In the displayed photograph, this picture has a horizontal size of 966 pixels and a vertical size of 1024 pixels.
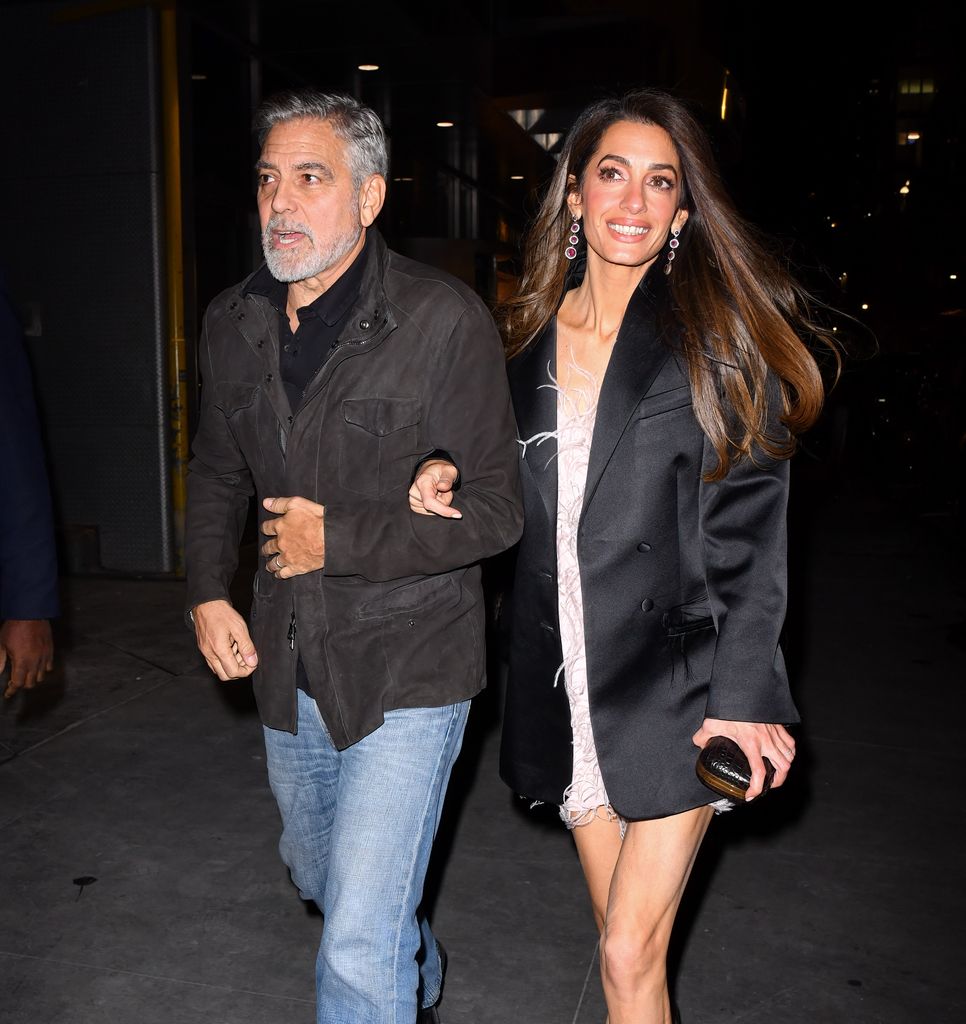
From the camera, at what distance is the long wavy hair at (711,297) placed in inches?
95.4

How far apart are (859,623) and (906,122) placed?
84.6 meters

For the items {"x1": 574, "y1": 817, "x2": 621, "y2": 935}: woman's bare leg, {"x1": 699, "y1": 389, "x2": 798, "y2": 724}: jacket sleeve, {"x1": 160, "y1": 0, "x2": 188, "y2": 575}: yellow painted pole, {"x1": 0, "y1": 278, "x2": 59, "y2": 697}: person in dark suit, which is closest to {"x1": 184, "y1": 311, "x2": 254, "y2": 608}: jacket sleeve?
{"x1": 0, "y1": 278, "x2": 59, "y2": 697}: person in dark suit

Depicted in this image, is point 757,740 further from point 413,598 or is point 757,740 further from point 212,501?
point 212,501

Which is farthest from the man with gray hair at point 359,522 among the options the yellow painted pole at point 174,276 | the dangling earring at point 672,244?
the yellow painted pole at point 174,276

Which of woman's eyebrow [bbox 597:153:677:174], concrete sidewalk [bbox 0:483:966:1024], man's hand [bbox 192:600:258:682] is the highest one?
woman's eyebrow [bbox 597:153:677:174]

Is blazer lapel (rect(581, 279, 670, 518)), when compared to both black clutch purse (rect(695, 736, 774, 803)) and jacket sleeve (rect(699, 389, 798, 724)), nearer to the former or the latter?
jacket sleeve (rect(699, 389, 798, 724))

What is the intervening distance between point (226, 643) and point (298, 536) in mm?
401

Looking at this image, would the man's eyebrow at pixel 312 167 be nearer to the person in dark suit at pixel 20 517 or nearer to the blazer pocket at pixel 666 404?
the person in dark suit at pixel 20 517

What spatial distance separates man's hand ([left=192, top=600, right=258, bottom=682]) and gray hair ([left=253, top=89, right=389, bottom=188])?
101 cm

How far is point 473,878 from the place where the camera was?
13.4ft

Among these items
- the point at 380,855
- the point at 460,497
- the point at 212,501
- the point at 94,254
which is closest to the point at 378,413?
the point at 460,497

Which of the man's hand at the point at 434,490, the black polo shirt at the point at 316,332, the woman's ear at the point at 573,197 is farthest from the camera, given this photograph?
the woman's ear at the point at 573,197

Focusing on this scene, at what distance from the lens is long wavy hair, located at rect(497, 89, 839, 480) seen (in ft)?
7.95

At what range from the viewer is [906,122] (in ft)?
270
